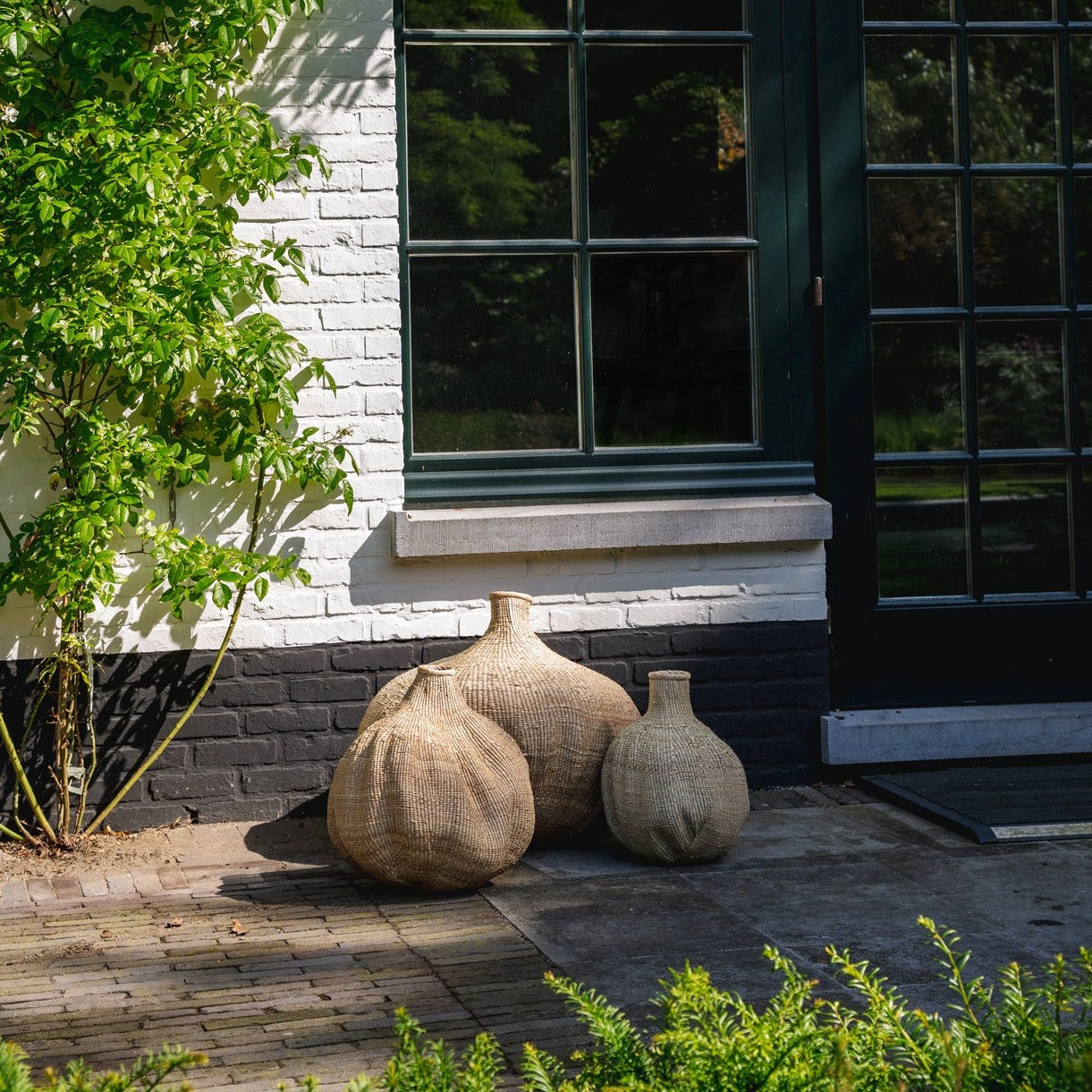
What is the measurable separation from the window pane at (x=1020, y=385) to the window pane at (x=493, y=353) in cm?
155

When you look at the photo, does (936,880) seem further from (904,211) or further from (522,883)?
(904,211)

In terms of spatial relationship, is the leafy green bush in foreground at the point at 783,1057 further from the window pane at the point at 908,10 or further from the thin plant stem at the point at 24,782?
the window pane at the point at 908,10

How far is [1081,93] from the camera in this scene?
5.53 meters

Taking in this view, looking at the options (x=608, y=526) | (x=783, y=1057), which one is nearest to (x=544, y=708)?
(x=608, y=526)

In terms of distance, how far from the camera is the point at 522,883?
13.9 feet

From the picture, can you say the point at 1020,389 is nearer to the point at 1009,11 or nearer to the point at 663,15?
the point at 1009,11

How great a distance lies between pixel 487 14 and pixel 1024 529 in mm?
2661

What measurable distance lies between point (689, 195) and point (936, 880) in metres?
2.49

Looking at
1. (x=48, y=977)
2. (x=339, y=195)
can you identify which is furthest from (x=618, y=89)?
(x=48, y=977)

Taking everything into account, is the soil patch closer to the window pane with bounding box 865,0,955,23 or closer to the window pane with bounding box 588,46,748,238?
the window pane with bounding box 588,46,748,238

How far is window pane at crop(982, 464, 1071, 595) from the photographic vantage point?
217 inches

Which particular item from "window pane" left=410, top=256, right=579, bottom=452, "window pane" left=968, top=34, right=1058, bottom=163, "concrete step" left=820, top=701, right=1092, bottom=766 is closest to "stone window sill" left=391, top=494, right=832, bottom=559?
"window pane" left=410, top=256, right=579, bottom=452

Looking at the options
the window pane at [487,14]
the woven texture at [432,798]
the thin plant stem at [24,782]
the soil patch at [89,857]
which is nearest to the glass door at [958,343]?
the window pane at [487,14]

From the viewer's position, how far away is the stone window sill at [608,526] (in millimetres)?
4934
